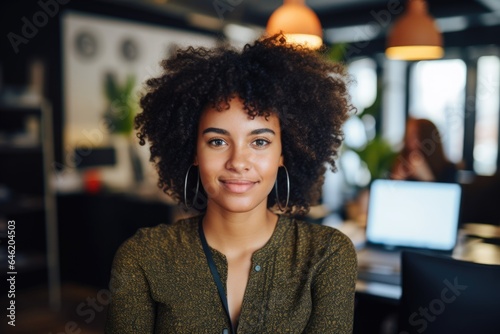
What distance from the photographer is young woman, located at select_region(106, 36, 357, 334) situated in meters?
1.46

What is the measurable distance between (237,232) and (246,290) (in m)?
0.18

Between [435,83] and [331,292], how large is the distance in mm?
7282

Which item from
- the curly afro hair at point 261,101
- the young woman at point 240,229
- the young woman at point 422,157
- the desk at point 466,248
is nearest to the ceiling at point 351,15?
the young woman at point 422,157

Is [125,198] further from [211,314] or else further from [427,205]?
[211,314]

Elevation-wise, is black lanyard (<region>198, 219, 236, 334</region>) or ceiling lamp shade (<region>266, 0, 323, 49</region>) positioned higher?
ceiling lamp shade (<region>266, 0, 323, 49</region>)

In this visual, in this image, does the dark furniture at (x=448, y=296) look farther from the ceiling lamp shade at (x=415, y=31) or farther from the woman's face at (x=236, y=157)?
the ceiling lamp shade at (x=415, y=31)

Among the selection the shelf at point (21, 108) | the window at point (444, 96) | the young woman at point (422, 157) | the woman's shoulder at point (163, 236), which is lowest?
the woman's shoulder at point (163, 236)

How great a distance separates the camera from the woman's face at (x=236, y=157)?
4.74ft

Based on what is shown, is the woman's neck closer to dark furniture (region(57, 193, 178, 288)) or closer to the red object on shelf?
dark furniture (region(57, 193, 178, 288))

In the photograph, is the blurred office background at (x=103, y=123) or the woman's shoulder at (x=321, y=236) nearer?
the woman's shoulder at (x=321, y=236)

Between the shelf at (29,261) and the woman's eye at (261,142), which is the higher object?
the woman's eye at (261,142)

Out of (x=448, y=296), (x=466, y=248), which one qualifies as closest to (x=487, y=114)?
(x=466, y=248)

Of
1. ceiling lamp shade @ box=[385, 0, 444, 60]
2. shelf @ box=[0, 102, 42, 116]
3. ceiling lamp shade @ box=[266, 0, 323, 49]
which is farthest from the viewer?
shelf @ box=[0, 102, 42, 116]

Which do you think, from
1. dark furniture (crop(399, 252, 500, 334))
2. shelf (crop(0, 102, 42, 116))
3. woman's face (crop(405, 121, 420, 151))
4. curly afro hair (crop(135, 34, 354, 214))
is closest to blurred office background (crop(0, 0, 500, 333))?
shelf (crop(0, 102, 42, 116))
